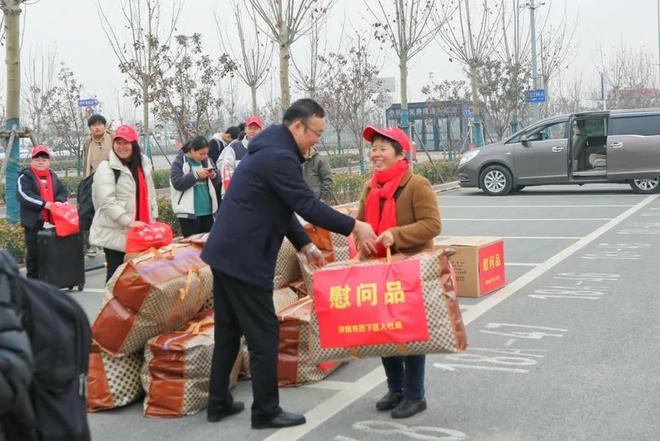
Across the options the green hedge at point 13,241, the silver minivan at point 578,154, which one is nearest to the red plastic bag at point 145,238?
the green hedge at point 13,241

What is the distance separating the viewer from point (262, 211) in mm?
4684

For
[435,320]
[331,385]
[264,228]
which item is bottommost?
[331,385]

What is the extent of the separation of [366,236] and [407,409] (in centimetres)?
100

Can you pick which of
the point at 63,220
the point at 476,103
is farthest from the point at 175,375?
the point at 476,103

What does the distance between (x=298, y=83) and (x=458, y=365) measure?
24.1 metres

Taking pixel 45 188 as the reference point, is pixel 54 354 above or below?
below

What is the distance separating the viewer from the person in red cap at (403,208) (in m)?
4.77

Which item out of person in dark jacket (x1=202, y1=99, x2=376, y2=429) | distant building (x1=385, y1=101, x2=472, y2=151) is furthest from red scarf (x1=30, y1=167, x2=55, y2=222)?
distant building (x1=385, y1=101, x2=472, y2=151)

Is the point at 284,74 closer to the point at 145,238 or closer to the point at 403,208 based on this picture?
the point at 145,238

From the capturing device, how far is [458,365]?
5.95 m

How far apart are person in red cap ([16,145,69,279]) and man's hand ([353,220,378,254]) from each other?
5.45 meters

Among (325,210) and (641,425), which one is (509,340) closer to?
(641,425)

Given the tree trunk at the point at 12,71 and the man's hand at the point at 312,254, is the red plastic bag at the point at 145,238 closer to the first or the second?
the man's hand at the point at 312,254

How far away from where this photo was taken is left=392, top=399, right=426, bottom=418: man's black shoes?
190 inches
